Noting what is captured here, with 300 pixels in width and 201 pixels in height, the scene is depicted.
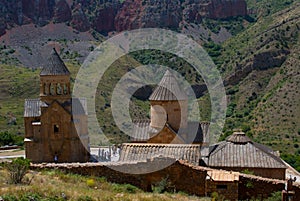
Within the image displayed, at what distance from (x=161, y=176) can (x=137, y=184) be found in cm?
85

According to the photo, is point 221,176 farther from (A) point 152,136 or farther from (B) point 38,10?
(B) point 38,10

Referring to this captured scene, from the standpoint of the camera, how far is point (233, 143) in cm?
2252

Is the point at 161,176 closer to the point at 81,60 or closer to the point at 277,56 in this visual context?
the point at 277,56

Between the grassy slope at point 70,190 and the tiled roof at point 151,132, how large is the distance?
7897 mm

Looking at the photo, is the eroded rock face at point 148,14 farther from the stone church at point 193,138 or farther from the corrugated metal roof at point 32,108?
the stone church at point 193,138

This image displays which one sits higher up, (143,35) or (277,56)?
(143,35)

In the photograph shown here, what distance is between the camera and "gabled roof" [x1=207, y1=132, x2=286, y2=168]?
69.0ft

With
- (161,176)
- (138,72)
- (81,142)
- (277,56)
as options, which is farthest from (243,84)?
(161,176)

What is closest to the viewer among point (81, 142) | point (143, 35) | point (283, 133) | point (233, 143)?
point (233, 143)

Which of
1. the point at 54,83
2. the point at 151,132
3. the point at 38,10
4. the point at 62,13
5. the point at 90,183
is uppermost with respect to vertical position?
the point at 38,10

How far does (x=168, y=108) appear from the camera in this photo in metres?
→ 23.5

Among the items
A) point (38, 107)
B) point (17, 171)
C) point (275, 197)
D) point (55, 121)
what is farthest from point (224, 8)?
point (17, 171)

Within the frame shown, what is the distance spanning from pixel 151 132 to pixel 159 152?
20.3 feet

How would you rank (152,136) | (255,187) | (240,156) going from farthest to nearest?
(152,136) < (240,156) < (255,187)
